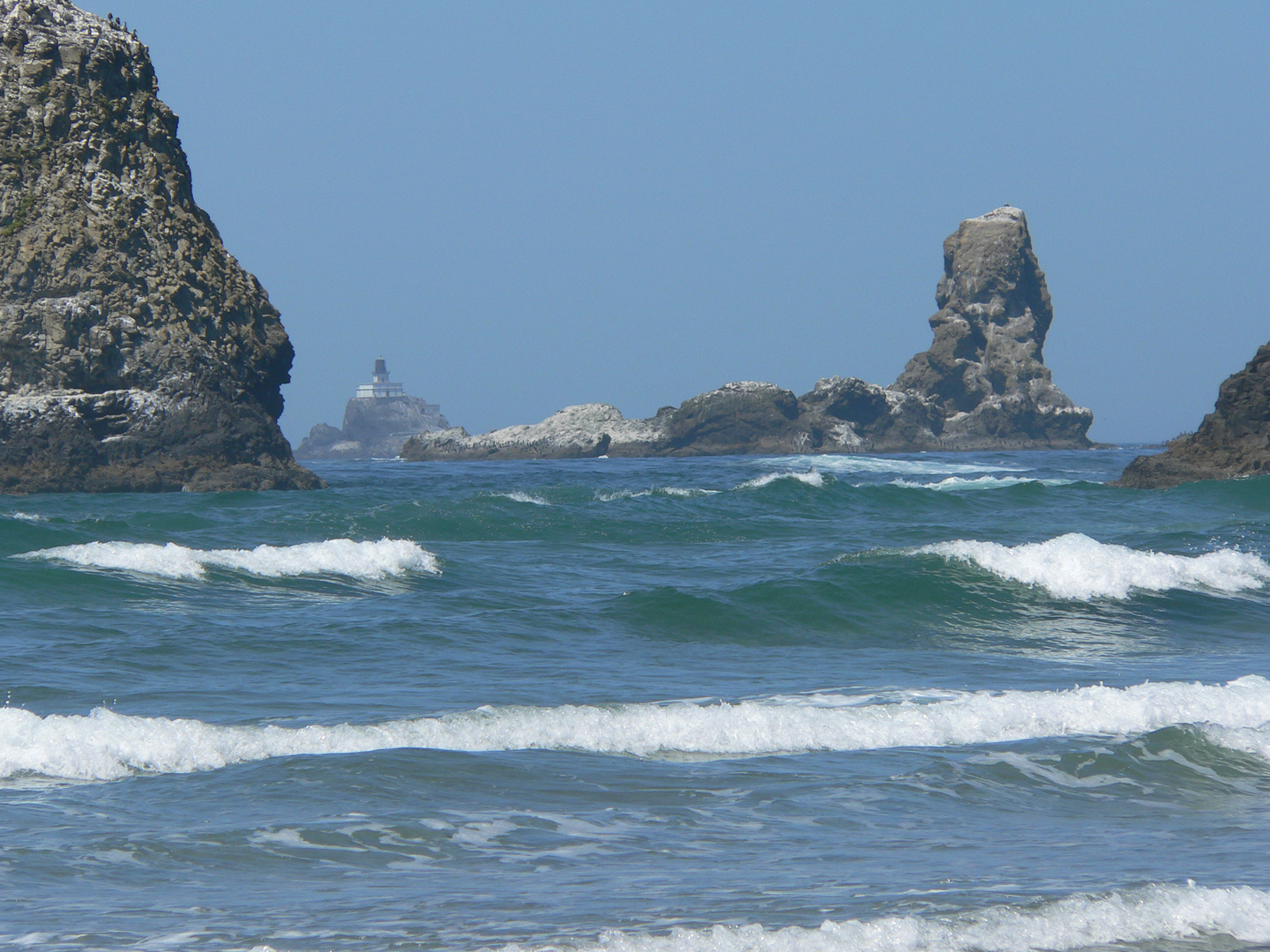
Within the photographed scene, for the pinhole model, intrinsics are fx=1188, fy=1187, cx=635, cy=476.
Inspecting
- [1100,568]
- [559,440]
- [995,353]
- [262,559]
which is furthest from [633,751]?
[995,353]

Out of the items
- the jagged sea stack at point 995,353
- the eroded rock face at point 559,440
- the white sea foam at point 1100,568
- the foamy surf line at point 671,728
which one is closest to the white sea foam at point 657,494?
the white sea foam at point 1100,568

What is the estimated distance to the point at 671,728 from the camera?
9.24m

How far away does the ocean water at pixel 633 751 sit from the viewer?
5.59 meters

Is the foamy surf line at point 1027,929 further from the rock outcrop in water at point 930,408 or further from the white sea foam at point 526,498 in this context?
the rock outcrop in water at point 930,408

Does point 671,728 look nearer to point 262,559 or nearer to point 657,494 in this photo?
point 262,559

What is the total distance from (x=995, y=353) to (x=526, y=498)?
339ft

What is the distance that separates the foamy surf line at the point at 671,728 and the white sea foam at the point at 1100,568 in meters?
7.61

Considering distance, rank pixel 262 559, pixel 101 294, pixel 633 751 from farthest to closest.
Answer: pixel 101 294, pixel 262 559, pixel 633 751

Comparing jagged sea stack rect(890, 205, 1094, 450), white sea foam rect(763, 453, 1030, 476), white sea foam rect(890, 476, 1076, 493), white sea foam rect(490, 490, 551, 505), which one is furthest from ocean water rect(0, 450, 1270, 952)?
jagged sea stack rect(890, 205, 1094, 450)

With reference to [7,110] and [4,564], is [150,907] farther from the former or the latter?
[7,110]

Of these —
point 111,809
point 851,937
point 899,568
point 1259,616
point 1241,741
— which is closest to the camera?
point 851,937

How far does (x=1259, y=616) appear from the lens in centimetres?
1647

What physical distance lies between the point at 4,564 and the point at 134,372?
2236cm

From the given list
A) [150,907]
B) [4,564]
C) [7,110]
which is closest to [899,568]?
[4,564]
